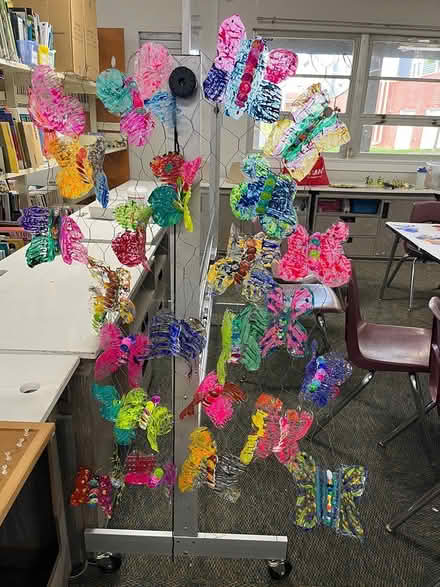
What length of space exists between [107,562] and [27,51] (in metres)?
2.70

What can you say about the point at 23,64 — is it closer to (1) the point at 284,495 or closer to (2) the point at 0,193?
(2) the point at 0,193

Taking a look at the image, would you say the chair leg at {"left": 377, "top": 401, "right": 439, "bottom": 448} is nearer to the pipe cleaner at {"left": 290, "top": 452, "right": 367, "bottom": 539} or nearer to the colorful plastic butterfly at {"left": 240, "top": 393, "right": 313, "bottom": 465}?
the pipe cleaner at {"left": 290, "top": 452, "right": 367, "bottom": 539}

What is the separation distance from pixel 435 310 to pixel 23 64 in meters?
2.55

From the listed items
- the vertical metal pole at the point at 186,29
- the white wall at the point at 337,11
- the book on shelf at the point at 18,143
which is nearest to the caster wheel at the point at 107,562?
the vertical metal pole at the point at 186,29

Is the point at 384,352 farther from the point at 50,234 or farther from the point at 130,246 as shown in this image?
the point at 50,234

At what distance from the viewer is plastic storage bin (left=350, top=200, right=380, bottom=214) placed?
4.64m

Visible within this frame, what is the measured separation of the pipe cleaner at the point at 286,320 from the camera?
3.23ft

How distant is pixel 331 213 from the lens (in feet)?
15.3

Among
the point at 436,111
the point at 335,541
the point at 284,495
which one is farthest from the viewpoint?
the point at 436,111

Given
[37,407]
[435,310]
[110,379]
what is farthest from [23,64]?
[435,310]

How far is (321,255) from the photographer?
2.99ft

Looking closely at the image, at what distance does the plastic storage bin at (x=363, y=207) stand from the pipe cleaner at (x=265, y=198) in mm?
4005

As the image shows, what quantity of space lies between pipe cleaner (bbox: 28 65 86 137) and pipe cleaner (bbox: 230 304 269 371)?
521mm

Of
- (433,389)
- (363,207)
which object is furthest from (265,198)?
(363,207)
